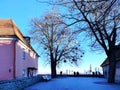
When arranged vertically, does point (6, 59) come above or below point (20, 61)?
above

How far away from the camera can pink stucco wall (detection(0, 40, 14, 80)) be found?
40.6 metres

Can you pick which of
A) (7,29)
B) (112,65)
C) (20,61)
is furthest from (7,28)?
(112,65)

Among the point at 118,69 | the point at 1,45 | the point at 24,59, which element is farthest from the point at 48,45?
the point at 118,69

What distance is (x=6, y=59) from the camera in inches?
1619

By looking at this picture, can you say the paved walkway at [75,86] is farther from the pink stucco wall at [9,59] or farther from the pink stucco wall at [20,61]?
the pink stucco wall at [20,61]

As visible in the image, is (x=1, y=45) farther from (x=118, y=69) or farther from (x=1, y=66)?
(x=118, y=69)

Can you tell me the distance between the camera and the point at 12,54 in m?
41.1

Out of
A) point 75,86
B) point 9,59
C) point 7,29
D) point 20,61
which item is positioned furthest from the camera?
point 20,61

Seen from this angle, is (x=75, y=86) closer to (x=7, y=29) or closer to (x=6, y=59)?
(x=6, y=59)

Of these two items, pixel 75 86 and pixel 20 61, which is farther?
pixel 20 61

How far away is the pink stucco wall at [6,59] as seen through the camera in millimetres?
40594

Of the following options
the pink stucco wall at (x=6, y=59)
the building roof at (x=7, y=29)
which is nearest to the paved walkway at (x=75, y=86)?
the pink stucco wall at (x=6, y=59)

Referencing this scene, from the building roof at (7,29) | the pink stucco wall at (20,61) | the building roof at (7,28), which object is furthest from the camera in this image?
the pink stucco wall at (20,61)

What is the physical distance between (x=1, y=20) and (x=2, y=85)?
2959 centimetres
